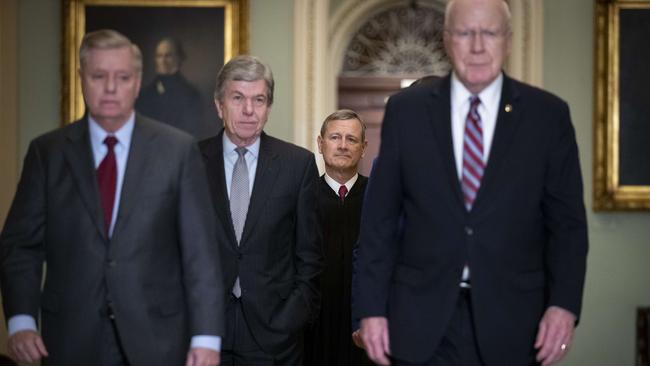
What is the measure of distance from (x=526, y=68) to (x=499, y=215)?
6.09 metres

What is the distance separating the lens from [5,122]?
876 cm

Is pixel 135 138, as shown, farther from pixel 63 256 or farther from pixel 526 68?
pixel 526 68

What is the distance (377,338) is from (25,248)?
1250 millimetres

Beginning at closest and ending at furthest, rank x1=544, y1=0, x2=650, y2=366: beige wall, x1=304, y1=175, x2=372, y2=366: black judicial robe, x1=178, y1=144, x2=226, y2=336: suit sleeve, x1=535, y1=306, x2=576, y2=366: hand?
x1=535, y1=306, x2=576, y2=366: hand → x1=178, y1=144, x2=226, y2=336: suit sleeve → x1=304, y1=175, x2=372, y2=366: black judicial robe → x1=544, y1=0, x2=650, y2=366: beige wall

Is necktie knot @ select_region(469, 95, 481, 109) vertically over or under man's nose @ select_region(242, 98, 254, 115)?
under

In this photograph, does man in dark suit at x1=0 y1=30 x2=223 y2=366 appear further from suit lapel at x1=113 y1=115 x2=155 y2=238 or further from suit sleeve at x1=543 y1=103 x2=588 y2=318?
suit sleeve at x1=543 y1=103 x2=588 y2=318

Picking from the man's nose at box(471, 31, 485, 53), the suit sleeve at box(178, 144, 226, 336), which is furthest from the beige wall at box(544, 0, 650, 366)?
the suit sleeve at box(178, 144, 226, 336)

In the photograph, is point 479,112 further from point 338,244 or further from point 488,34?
point 338,244

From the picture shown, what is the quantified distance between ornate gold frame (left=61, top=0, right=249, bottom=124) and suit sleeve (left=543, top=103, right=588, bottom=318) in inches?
236

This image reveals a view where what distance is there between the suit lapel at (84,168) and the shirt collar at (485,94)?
128 centimetres

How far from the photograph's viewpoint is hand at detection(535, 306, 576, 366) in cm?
339

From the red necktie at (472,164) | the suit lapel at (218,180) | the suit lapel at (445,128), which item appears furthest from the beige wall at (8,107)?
the red necktie at (472,164)

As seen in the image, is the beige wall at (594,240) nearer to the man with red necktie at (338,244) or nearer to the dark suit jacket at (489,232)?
the man with red necktie at (338,244)

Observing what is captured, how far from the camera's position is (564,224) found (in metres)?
3.44
